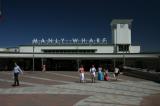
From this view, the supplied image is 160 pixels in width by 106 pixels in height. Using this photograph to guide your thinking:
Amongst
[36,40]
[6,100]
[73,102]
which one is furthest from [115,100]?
[36,40]

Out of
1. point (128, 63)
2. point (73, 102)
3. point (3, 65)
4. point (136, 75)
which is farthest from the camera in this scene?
point (128, 63)

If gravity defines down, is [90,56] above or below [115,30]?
below

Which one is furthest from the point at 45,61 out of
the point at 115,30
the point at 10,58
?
the point at 115,30

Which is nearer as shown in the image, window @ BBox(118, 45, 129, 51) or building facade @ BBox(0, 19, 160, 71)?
building facade @ BBox(0, 19, 160, 71)

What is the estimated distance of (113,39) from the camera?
267 ft

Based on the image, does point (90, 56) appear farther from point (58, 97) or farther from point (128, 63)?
point (58, 97)

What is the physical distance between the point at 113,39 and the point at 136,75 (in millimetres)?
42771

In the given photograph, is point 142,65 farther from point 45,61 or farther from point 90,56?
point 45,61

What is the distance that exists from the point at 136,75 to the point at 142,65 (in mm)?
29691

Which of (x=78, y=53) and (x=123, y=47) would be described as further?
(x=123, y=47)

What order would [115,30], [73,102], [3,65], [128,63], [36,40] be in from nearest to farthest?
1. [73,102]
2. [3,65]
3. [128,63]
4. [36,40]
5. [115,30]

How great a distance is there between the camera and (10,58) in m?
63.6

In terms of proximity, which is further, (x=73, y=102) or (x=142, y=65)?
(x=142, y=65)

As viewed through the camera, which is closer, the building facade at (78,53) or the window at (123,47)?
the building facade at (78,53)
